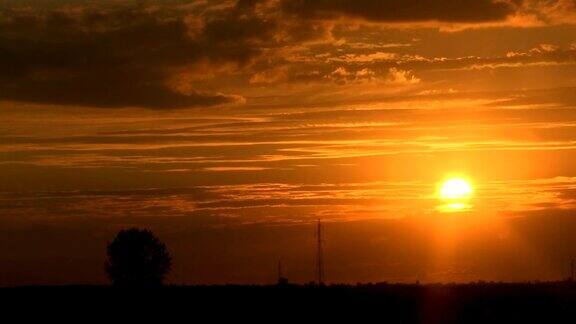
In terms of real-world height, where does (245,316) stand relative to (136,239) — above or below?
below

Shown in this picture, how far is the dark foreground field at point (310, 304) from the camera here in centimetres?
6166

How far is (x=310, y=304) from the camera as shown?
2697 inches

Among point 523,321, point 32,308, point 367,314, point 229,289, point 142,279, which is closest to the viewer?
point 523,321

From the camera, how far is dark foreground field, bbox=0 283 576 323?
61656 millimetres

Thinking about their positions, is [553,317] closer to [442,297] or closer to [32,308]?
[442,297]

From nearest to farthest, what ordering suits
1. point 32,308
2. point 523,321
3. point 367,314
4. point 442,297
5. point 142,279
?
point 523,321
point 367,314
point 32,308
point 442,297
point 142,279

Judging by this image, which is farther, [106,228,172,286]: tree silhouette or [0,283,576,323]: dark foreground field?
[106,228,172,286]: tree silhouette

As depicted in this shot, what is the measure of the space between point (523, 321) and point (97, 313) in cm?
2202

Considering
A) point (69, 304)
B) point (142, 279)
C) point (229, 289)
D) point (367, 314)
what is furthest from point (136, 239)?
point (367, 314)

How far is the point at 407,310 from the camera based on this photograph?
65250mm

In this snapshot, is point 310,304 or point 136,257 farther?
point 136,257

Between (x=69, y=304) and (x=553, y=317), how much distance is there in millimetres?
27016

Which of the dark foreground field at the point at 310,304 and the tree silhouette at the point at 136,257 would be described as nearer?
the dark foreground field at the point at 310,304

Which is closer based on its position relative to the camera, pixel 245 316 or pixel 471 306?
pixel 245 316
